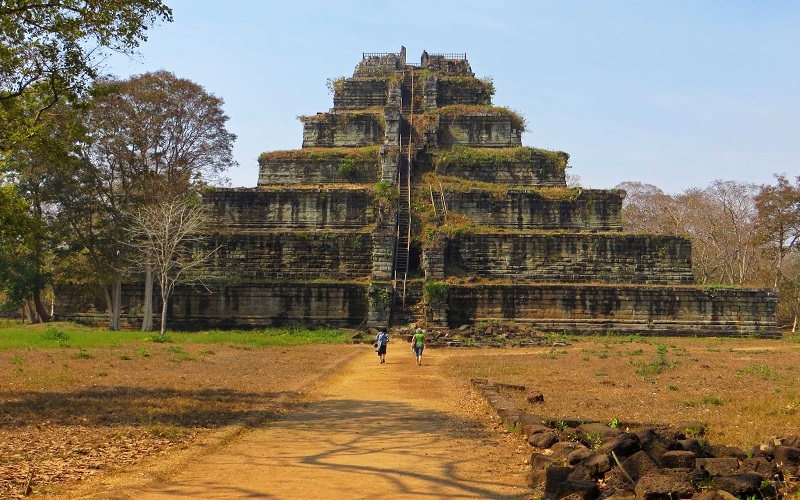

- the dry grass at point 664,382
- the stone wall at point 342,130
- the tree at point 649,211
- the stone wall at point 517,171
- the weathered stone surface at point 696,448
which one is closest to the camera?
the weathered stone surface at point 696,448

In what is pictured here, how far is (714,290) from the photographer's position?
26.9 metres

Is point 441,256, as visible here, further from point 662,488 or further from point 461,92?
point 662,488

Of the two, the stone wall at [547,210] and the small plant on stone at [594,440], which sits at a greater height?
the stone wall at [547,210]

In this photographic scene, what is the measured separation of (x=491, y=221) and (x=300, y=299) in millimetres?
8716

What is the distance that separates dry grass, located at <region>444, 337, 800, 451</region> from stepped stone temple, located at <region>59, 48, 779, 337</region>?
136 inches

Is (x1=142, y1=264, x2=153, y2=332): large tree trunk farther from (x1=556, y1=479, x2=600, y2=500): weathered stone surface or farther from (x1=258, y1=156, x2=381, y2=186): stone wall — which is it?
(x1=556, y1=479, x2=600, y2=500): weathered stone surface

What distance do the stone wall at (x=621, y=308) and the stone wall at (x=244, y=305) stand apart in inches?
160

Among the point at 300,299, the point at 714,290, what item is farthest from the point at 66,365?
the point at 714,290

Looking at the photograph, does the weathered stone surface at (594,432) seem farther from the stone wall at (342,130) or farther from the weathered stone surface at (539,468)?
the stone wall at (342,130)

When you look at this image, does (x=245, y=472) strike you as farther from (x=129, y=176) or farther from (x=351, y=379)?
(x=129, y=176)

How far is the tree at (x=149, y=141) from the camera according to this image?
27.0 metres

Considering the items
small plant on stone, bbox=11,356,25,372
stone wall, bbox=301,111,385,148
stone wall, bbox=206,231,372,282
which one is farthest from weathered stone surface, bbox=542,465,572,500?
stone wall, bbox=301,111,385,148

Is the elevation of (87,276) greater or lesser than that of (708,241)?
lesser

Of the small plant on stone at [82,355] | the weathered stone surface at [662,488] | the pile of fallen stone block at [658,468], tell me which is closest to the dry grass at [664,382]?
the pile of fallen stone block at [658,468]
